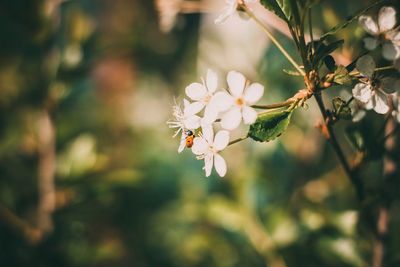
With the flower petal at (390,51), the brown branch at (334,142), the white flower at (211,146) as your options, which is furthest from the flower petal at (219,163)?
the flower petal at (390,51)

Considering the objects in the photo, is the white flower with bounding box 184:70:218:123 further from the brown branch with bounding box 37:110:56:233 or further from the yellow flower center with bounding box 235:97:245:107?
the brown branch with bounding box 37:110:56:233

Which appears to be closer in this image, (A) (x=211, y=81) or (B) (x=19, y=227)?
(A) (x=211, y=81)

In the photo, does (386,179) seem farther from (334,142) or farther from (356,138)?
(334,142)

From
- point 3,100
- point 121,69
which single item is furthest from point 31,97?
point 121,69

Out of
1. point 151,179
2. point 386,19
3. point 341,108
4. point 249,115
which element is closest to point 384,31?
point 386,19

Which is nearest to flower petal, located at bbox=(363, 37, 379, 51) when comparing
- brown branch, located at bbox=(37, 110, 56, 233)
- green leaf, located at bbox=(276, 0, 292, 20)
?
green leaf, located at bbox=(276, 0, 292, 20)

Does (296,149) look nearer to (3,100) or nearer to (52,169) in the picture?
(52,169)
